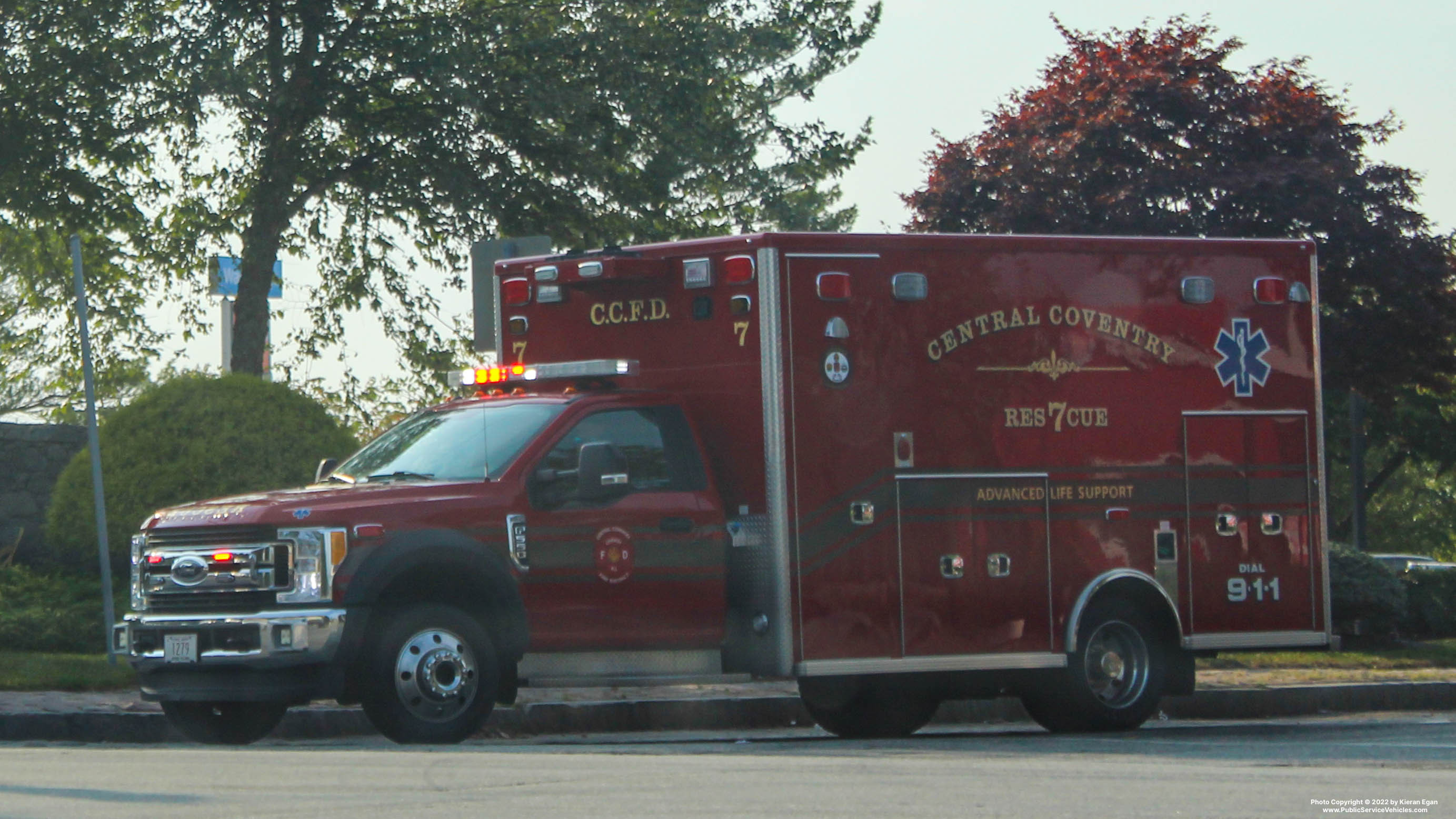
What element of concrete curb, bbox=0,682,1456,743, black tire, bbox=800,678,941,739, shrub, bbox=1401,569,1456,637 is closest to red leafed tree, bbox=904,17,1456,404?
shrub, bbox=1401,569,1456,637

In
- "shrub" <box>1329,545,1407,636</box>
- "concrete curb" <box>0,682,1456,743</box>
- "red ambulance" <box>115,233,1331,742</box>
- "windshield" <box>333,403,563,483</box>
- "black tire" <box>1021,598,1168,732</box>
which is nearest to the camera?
"red ambulance" <box>115,233,1331,742</box>

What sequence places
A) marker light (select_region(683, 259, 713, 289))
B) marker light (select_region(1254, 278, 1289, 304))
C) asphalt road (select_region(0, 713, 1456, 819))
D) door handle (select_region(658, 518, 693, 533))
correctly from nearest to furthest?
asphalt road (select_region(0, 713, 1456, 819)) < door handle (select_region(658, 518, 693, 533)) < marker light (select_region(683, 259, 713, 289)) < marker light (select_region(1254, 278, 1289, 304))

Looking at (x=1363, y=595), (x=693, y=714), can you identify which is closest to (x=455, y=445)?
(x=693, y=714)

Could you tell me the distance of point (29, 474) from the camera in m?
21.7

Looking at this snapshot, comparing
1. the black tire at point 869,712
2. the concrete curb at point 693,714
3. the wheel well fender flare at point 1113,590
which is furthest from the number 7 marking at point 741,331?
the concrete curb at point 693,714

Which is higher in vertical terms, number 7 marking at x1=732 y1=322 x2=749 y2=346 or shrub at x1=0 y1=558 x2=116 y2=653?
number 7 marking at x1=732 y1=322 x2=749 y2=346

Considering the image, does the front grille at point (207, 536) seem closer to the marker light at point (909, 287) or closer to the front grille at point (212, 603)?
the front grille at point (212, 603)

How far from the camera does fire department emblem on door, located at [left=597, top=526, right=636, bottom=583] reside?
435 inches

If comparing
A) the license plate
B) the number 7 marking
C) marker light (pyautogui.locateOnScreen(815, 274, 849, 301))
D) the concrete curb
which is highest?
marker light (pyautogui.locateOnScreen(815, 274, 849, 301))

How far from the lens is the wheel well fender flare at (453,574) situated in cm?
1017

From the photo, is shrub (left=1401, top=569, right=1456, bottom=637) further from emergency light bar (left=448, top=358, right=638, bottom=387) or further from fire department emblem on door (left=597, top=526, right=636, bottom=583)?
fire department emblem on door (left=597, top=526, right=636, bottom=583)

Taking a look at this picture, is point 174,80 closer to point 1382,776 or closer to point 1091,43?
point 1091,43

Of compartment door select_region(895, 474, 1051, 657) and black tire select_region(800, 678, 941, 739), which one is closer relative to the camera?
compartment door select_region(895, 474, 1051, 657)

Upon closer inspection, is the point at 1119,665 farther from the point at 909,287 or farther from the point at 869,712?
the point at 909,287
